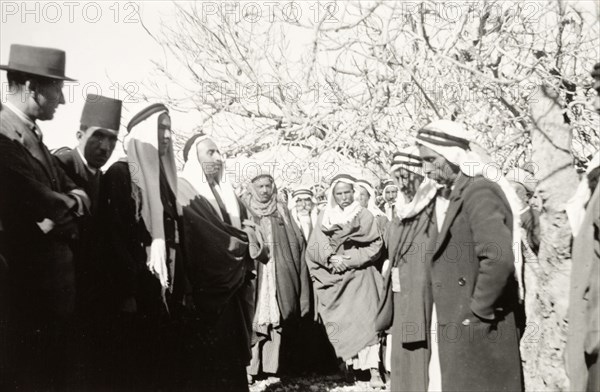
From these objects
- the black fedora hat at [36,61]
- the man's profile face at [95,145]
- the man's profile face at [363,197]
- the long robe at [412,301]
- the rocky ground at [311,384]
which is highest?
the black fedora hat at [36,61]

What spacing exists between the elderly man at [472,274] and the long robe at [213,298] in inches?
51.7

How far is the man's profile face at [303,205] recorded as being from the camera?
27.6ft

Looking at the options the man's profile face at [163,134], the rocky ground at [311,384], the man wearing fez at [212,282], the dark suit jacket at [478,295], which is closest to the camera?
the dark suit jacket at [478,295]

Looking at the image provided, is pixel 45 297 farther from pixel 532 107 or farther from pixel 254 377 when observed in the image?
pixel 254 377

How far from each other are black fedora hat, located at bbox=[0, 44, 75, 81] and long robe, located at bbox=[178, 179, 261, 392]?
121 centimetres

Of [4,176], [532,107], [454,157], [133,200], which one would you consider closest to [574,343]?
[454,157]

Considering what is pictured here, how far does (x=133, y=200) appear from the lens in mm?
4137

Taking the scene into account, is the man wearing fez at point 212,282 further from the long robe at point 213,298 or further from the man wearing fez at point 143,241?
the man wearing fez at point 143,241

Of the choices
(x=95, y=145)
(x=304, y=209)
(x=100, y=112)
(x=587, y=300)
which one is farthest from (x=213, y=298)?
(x=304, y=209)

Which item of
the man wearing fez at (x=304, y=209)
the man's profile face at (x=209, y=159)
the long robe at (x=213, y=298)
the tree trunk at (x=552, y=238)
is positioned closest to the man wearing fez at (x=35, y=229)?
the long robe at (x=213, y=298)

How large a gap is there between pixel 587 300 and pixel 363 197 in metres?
4.94

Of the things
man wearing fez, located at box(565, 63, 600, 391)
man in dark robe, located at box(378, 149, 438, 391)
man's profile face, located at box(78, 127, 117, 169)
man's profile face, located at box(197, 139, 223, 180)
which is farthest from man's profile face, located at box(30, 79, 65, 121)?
man wearing fez, located at box(565, 63, 600, 391)

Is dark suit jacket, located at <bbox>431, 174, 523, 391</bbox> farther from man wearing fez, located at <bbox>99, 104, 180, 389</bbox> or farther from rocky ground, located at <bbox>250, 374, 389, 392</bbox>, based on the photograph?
rocky ground, located at <bbox>250, 374, 389, 392</bbox>

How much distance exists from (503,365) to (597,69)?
5.20 feet
